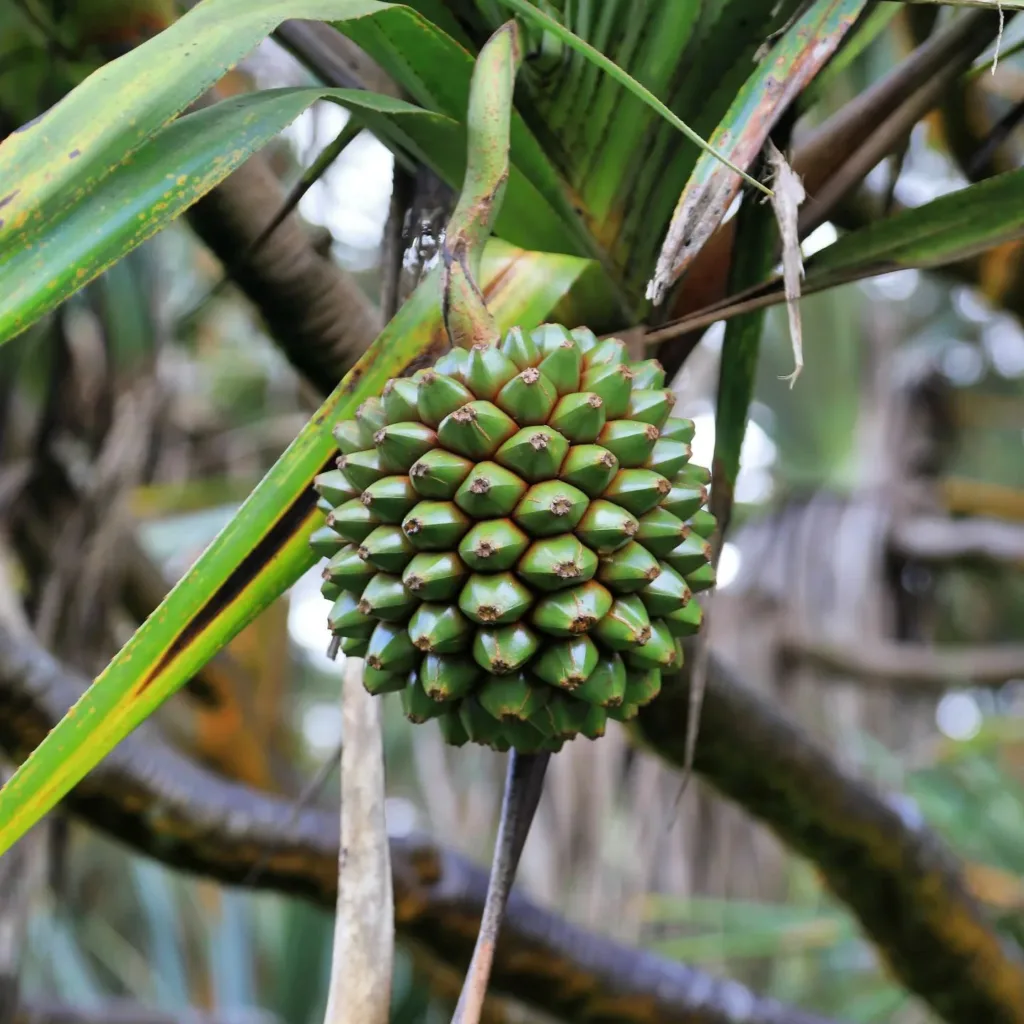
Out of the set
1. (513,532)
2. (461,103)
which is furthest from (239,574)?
(461,103)

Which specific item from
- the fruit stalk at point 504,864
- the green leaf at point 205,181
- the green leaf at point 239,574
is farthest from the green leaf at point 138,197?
the fruit stalk at point 504,864

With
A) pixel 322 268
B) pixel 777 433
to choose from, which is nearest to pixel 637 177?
pixel 322 268

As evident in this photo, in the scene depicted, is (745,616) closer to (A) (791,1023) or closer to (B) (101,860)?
(A) (791,1023)

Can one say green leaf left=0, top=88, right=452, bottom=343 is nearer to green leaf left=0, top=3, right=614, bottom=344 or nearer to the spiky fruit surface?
green leaf left=0, top=3, right=614, bottom=344

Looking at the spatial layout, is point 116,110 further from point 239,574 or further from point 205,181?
point 239,574

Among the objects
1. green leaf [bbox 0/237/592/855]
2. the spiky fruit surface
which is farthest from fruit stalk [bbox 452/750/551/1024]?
green leaf [bbox 0/237/592/855]
